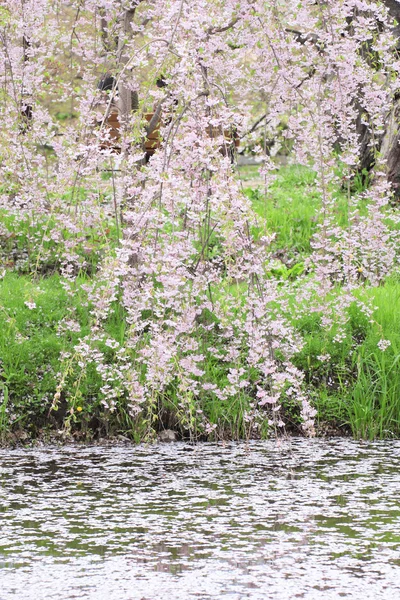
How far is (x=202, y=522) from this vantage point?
188 inches

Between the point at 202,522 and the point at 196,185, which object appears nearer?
the point at 202,522

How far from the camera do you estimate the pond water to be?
13.0ft

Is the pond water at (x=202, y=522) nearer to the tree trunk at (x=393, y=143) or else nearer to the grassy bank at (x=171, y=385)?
the grassy bank at (x=171, y=385)

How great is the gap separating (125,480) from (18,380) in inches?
58.3

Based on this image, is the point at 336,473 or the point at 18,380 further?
the point at 18,380

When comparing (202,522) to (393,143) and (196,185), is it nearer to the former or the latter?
(196,185)

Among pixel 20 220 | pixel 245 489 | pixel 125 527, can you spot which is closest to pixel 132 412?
pixel 245 489

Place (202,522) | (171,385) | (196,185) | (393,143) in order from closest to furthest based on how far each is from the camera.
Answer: (202,522) < (196,185) < (171,385) < (393,143)

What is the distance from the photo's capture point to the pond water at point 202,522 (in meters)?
3.97

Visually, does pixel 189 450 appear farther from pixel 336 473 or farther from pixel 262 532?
pixel 262 532

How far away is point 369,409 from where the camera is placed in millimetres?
6738

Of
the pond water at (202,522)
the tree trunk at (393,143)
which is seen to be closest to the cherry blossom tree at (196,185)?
the pond water at (202,522)

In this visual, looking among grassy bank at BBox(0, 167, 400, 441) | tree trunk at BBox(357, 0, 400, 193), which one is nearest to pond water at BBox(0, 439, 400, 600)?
grassy bank at BBox(0, 167, 400, 441)

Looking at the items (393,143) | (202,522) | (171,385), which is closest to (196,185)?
(171,385)
